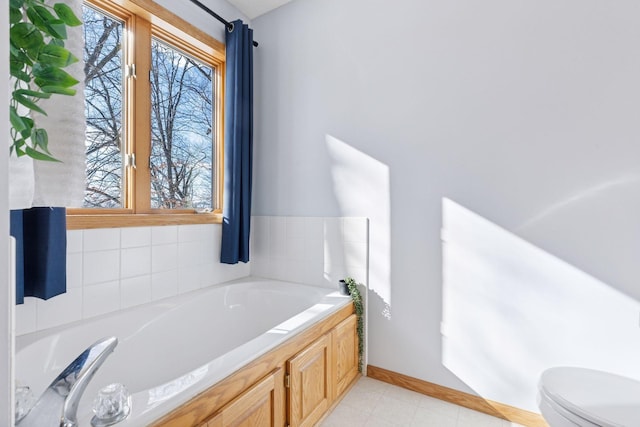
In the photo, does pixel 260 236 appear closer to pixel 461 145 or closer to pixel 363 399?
pixel 363 399

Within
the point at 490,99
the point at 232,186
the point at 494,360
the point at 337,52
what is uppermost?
the point at 337,52

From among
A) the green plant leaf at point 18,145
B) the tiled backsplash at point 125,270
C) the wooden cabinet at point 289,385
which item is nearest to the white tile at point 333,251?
the wooden cabinet at point 289,385

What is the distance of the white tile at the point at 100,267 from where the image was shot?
1.56 metres

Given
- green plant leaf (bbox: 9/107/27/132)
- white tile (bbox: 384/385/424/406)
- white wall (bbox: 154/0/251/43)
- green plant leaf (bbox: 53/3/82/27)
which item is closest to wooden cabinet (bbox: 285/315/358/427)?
white tile (bbox: 384/385/424/406)

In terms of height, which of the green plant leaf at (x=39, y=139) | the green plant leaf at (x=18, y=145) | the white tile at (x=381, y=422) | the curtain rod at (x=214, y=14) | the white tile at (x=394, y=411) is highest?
the curtain rod at (x=214, y=14)

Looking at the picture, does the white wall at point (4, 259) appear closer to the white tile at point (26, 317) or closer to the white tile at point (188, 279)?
the white tile at point (26, 317)

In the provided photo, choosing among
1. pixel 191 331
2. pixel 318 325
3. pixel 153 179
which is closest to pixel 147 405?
pixel 318 325

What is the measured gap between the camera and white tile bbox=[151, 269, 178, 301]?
6.15 feet

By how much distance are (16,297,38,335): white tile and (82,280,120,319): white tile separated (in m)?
0.20

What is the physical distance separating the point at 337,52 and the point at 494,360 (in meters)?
2.18

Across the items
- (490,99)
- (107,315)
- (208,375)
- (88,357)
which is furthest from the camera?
(490,99)

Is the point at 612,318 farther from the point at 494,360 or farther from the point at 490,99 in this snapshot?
the point at 490,99

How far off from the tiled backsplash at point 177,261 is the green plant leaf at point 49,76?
1.16 meters

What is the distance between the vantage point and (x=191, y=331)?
1.88 metres
